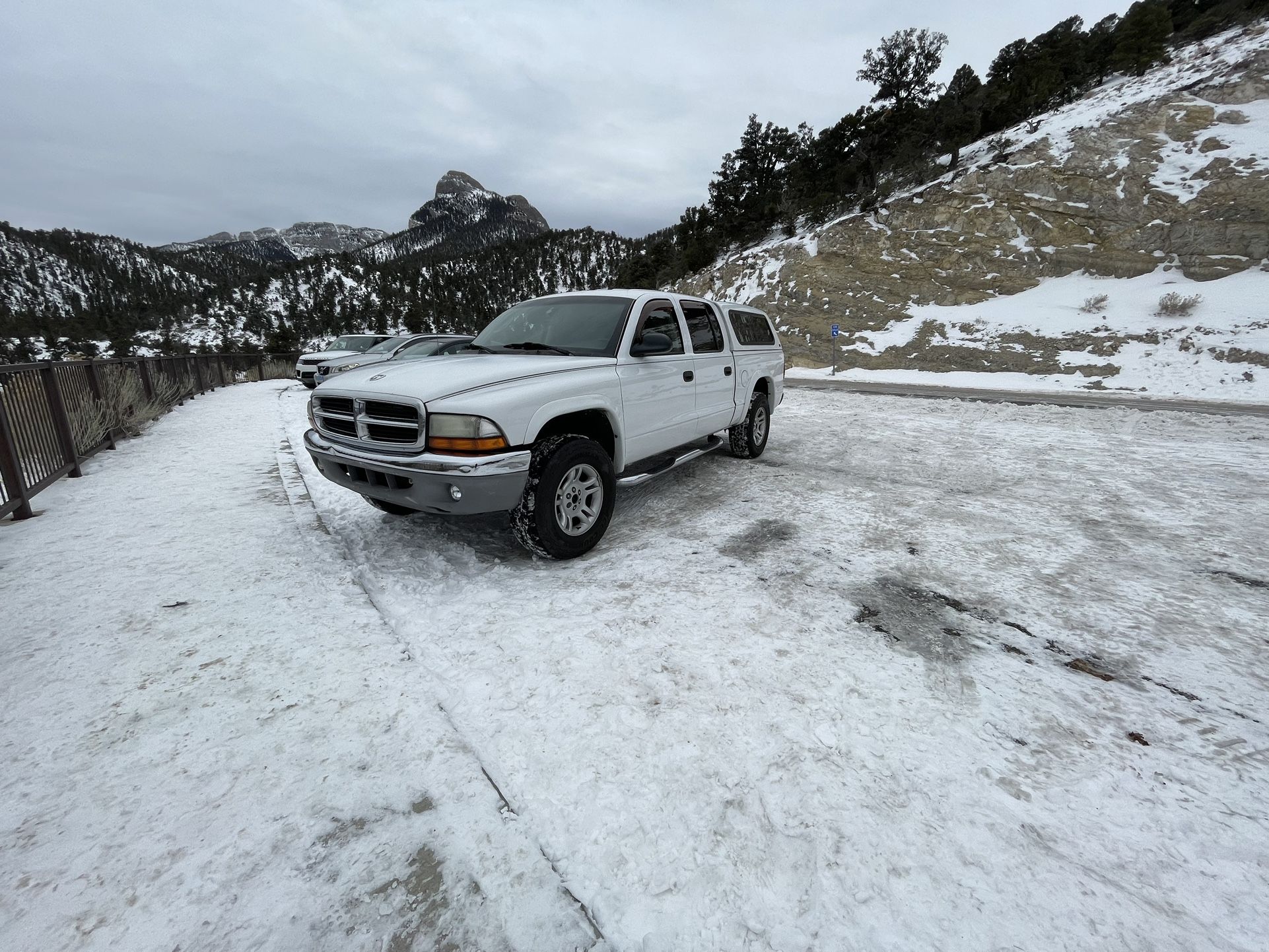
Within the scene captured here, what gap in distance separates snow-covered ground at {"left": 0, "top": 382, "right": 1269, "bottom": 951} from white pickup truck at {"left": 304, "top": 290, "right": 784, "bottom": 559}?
1.89 feet

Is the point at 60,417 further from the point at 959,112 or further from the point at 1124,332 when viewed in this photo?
the point at 959,112

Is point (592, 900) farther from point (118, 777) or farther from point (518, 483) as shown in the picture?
point (518, 483)

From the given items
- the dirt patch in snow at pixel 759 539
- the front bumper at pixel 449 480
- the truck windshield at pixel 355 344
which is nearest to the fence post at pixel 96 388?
the front bumper at pixel 449 480

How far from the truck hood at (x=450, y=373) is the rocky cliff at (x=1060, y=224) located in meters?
17.4

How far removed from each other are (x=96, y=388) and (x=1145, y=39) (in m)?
41.2

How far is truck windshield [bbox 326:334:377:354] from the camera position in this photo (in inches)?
619

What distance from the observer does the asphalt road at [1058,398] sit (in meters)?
10.6

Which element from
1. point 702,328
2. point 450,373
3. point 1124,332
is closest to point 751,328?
point 702,328

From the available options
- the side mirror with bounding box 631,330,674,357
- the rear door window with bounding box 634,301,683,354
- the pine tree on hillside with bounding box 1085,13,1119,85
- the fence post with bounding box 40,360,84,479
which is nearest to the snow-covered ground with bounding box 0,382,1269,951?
the side mirror with bounding box 631,330,674,357

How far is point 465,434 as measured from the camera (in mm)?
3201

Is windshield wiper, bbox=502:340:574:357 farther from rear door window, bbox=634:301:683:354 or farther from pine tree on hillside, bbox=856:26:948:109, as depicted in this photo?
pine tree on hillside, bbox=856:26:948:109

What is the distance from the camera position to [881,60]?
32.0 m

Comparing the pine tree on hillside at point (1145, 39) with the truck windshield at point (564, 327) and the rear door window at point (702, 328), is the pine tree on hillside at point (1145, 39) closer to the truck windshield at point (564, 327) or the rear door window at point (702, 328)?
the rear door window at point (702, 328)

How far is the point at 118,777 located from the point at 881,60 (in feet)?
140
